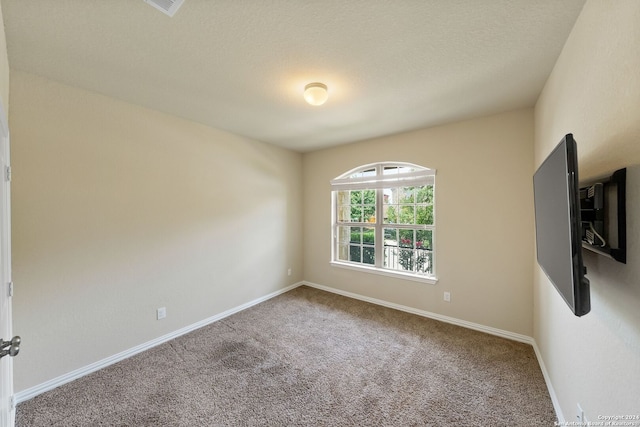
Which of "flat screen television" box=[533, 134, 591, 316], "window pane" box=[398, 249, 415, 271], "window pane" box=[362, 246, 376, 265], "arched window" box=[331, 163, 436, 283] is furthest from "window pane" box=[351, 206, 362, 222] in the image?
"flat screen television" box=[533, 134, 591, 316]

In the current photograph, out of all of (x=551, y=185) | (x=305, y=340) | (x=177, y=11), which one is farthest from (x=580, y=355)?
(x=177, y=11)

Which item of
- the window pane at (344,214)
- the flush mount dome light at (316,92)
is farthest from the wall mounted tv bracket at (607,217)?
the window pane at (344,214)

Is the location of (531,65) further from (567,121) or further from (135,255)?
(135,255)

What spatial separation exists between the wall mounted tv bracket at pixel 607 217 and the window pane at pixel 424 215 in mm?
2173

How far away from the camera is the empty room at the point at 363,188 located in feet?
3.81

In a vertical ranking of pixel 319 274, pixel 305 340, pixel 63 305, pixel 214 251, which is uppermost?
pixel 214 251

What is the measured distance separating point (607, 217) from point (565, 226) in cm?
20

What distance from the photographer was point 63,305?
2.00m

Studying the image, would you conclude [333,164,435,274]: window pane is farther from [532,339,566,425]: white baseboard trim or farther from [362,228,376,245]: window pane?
[532,339,566,425]: white baseboard trim

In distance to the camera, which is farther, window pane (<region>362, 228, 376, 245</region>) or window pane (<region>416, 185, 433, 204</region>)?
window pane (<region>362, 228, 376, 245</region>)

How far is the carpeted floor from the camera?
1668 mm

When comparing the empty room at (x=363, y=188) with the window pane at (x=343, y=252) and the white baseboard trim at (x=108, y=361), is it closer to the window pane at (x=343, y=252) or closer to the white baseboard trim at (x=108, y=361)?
the white baseboard trim at (x=108, y=361)

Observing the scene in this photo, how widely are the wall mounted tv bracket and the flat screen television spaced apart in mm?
108

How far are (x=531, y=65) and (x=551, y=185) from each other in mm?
1254
